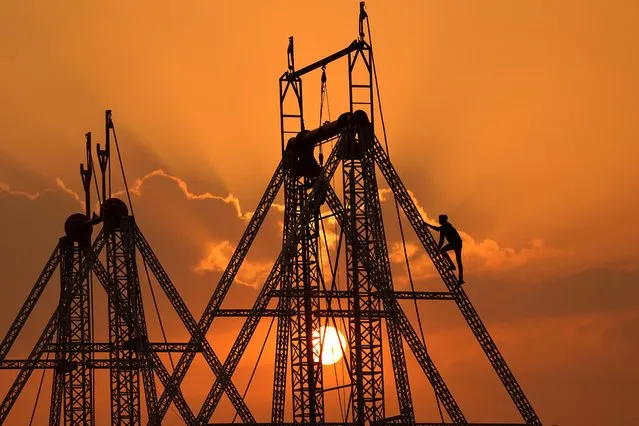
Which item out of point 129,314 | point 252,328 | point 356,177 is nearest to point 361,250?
point 356,177

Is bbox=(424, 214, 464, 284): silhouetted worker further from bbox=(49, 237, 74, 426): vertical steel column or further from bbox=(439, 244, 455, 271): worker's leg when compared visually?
bbox=(49, 237, 74, 426): vertical steel column

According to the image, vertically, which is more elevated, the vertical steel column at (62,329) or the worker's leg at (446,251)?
the vertical steel column at (62,329)

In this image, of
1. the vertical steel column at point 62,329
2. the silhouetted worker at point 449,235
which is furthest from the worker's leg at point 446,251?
the vertical steel column at point 62,329

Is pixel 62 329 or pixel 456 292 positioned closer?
pixel 456 292

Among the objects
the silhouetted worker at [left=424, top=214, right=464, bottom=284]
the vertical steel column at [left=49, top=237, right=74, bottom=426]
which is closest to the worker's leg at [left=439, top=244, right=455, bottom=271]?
the silhouetted worker at [left=424, top=214, right=464, bottom=284]

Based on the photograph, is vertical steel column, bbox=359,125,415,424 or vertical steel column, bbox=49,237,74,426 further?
vertical steel column, bbox=49,237,74,426

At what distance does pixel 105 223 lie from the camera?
104625 mm

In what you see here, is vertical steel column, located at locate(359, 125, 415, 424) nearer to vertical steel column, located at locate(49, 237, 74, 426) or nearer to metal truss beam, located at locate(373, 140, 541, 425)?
metal truss beam, located at locate(373, 140, 541, 425)

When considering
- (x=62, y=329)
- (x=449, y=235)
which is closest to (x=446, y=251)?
(x=449, y=235)

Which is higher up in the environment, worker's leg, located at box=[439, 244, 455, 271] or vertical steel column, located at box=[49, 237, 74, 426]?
vertical steel column, located at box=[49, 237, 74, 426]

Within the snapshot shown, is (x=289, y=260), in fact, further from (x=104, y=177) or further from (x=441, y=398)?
(x=104, y=177)

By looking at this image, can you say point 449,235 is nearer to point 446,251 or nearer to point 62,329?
point 446,251

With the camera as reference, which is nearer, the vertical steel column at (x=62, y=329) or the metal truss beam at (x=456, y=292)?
the metal truss beam at (x=456, y=292)

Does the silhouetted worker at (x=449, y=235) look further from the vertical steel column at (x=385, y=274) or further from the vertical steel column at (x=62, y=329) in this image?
the vertical steel column at (x=62, y=329)
